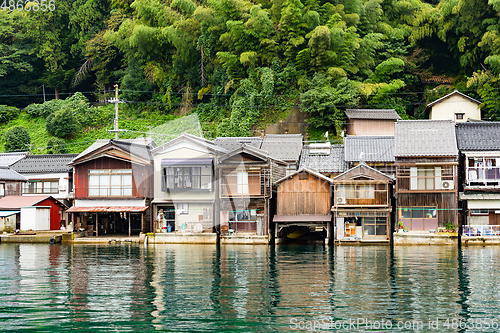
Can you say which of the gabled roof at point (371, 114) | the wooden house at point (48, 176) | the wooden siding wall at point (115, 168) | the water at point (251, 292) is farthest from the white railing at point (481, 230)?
the wooden house at point (48, 176)

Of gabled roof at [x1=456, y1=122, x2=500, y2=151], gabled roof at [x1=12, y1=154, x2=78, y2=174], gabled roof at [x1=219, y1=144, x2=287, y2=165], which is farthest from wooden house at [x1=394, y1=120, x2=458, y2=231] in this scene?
gabled roof at [x1=12, y1=154, x2=78, y2=174]

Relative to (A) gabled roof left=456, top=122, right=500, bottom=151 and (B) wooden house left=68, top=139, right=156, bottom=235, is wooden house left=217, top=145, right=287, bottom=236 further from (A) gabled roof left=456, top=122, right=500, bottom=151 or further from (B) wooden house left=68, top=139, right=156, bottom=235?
(A) gabled roof left=456, top=122, right=500, bottom=151

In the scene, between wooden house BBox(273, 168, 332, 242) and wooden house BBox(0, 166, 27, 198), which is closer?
wooden house BBox(273, 168, 332, 242)

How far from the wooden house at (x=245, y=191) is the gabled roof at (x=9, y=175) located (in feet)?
60.3

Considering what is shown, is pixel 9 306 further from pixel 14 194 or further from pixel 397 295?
pixel 14 194

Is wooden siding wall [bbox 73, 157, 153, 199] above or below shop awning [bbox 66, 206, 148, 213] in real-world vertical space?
above

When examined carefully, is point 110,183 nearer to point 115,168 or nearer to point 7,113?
point 115,168

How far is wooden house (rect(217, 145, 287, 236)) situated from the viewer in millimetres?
37625

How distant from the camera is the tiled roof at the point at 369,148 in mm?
41625

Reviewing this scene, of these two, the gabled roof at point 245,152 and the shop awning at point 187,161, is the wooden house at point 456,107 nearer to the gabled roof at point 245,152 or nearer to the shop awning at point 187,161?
the gabled roof at point 245,152

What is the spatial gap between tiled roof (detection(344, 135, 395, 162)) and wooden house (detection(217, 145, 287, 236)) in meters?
7.56

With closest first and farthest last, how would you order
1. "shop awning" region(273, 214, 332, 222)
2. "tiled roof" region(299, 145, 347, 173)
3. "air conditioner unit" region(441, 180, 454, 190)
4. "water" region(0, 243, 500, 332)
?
"water" region(0, 243, 500, 332) → "air conditioner unit" region(441, 180, 454, 190) → "shop awning" region(273, 214, 332, 222) → "tiled roof" region(299, 145, 347, 173)

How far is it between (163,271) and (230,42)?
35.4 m

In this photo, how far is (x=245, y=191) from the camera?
125 feet
